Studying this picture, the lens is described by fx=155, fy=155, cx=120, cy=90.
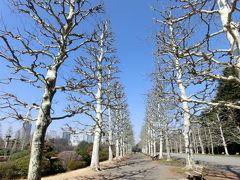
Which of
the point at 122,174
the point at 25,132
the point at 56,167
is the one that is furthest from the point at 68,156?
the point at 25,132

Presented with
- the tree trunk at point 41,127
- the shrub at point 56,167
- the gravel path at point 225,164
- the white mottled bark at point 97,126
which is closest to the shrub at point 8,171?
the shrub at point 56,167

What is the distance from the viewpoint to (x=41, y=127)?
4484mm

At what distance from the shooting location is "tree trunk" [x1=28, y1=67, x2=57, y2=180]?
411cm

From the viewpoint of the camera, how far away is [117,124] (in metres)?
25.4

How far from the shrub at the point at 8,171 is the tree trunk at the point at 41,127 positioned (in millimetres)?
7046

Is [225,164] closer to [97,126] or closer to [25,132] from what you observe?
[97,126]

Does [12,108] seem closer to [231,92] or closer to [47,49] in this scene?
[47,49]

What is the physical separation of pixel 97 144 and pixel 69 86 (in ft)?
26.1

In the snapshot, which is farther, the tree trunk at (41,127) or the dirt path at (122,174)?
the dirt path at (122,174)

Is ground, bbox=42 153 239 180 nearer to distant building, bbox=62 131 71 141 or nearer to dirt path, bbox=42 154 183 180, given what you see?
dirt path, bbox=42 154 183 180

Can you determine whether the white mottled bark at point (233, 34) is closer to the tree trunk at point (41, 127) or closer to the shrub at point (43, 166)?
the tree trunk at point (41, 127)

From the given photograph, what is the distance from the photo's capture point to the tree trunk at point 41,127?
4.11 metres

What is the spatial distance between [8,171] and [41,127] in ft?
24.2

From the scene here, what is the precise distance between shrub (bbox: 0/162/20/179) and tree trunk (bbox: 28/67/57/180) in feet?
23.1
